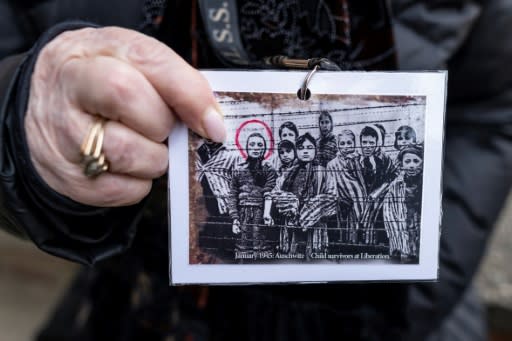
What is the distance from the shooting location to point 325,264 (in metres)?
0.53

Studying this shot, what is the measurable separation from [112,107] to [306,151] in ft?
0.58

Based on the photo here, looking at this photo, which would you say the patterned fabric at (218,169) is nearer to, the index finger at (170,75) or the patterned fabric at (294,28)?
Answer: the index finger at (170,75)

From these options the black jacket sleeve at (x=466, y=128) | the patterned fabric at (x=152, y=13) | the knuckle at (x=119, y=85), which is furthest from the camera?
the black jacket sleeve at (x=466, y=128)

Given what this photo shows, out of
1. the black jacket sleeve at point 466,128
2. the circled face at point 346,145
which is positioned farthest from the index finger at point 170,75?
the black jacket sleeve at point 466,128

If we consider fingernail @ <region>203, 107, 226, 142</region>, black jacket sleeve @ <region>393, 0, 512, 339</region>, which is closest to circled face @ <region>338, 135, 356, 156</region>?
fingernail @ <region>203, 107, 226, 142</region>

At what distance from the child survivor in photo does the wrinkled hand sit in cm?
3

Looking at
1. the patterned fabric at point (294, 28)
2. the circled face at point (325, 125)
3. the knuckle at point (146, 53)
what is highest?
the patterned fabric at point (294, 28)

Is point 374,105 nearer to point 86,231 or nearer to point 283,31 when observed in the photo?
point 283,31

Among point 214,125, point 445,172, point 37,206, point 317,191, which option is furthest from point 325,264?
point 445,172

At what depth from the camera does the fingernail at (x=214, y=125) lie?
0.47m

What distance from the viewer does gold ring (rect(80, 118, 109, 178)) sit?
443mm

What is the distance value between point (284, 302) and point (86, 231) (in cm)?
38

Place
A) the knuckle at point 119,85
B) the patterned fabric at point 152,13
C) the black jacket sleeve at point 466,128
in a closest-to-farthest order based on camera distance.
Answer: the knuckle at point 119,85
the patterned fabric at point 152,13
the black jacket sleeve at point 466,128

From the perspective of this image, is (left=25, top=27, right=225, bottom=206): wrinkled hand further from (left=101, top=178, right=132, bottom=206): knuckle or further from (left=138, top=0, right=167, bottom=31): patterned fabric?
(left=138, top=0, right=167, bottom=31): patterned fabric
